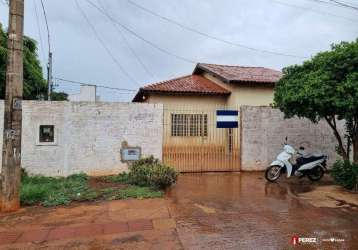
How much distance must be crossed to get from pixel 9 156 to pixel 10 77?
1.53 meters

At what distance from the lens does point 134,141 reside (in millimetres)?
9805

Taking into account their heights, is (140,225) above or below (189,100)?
below

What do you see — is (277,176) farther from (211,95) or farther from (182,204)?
(211,95)

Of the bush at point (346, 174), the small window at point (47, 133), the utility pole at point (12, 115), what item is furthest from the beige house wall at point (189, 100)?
the utility pole at point (12, 115)

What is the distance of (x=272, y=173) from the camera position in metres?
9.20

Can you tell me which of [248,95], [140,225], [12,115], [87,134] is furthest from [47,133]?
[248,95]

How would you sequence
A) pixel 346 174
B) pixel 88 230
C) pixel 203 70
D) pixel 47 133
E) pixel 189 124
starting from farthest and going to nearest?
pixel 203 70, pixel 189 124, pixel 47 133, pixel 346 174, pixel 88 230

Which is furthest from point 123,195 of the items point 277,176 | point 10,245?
point 277,176

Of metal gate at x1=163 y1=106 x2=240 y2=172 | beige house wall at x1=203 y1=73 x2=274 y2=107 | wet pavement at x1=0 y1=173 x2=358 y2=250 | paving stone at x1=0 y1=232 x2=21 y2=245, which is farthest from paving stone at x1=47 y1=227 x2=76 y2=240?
beige house wall at x1=203 y1=73 x2=274 y2=107

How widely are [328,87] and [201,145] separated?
14.5ft

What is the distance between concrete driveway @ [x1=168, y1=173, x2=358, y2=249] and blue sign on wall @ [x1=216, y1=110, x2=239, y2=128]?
8.06 feet

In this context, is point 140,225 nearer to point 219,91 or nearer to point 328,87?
point 328,87

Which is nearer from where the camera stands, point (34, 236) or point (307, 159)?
point (34, 236)

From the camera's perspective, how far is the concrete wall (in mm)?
9031
